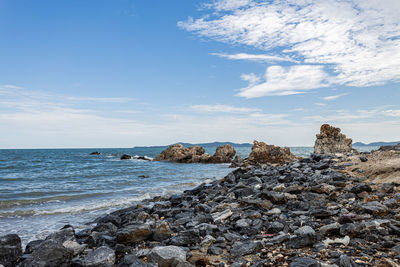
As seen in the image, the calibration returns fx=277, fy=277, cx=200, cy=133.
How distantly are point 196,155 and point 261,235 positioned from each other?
43.4m

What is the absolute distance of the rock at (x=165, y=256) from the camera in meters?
4.40

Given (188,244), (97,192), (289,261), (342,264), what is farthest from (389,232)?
(97,192)

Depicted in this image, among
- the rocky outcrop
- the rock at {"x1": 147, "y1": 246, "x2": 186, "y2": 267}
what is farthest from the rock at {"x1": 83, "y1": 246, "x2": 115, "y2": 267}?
the rocky outcrop

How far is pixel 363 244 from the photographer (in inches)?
180

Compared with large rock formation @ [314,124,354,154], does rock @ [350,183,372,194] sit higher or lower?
lower

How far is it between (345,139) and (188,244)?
38480mm

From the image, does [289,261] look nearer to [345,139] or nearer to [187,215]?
[187,215]

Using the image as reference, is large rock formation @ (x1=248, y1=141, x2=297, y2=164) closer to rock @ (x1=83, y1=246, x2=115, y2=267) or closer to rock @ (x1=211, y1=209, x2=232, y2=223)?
rock @ (x1=211, y1=209, x2=232, y2=223)

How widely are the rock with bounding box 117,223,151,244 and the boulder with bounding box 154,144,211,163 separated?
40.6 metres

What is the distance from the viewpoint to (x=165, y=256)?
4.45 m

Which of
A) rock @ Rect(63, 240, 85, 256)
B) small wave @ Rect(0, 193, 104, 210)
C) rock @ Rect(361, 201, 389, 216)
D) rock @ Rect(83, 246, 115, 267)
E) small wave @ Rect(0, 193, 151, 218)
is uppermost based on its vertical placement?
rock @ Rect(361, 201, 389, 216)

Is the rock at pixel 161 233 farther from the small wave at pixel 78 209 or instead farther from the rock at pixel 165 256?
the small wave at pixel 78 209

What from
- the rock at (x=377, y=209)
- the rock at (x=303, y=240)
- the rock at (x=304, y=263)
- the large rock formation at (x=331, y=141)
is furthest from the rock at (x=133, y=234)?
the large rock formation at (x=331, y=141)

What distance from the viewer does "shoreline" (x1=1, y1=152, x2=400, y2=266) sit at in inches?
175
